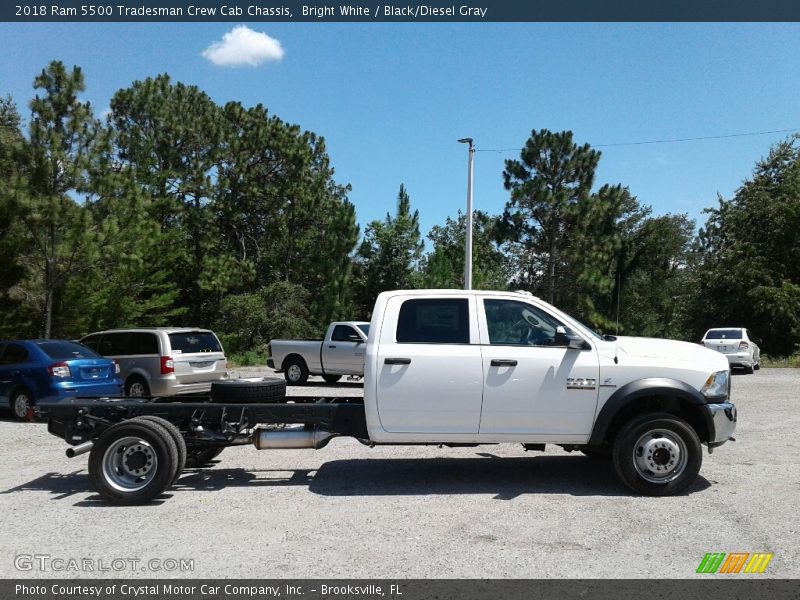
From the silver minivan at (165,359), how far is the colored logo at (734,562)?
10338 millimetres

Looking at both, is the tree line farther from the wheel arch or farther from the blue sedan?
the wheel arch

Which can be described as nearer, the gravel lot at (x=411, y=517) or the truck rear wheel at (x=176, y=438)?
the gravel lot at (x=411, y=517)

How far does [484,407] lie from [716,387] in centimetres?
240

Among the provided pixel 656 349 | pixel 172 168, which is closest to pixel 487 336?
pixel 656 349

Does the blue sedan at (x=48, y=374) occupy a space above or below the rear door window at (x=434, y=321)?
below

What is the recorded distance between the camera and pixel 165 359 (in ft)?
43.3

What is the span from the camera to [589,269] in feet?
135

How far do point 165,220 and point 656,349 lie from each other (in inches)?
1324

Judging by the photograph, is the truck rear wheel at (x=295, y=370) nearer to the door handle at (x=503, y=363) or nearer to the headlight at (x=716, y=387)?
the door handle at (x=503, y=363)

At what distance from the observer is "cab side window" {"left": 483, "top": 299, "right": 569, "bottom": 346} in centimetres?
716

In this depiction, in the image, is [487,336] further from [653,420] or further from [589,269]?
[589,269]

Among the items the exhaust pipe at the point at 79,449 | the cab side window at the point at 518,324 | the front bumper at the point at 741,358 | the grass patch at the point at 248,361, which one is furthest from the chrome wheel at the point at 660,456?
the grass patch at the point at 248,361

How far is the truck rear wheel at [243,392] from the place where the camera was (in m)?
7.57

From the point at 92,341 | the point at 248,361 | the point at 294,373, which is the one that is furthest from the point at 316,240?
the point at 92,341
